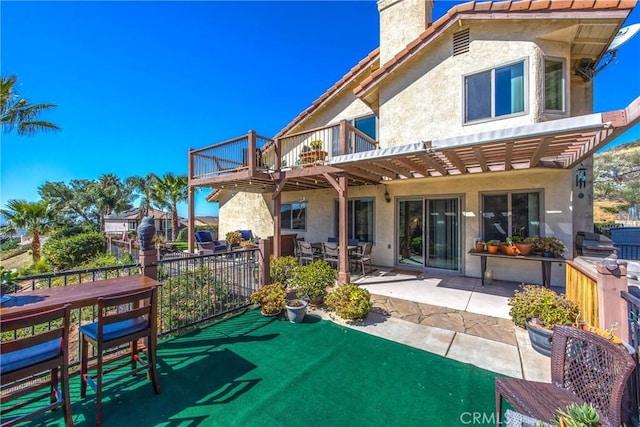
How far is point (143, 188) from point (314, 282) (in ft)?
104

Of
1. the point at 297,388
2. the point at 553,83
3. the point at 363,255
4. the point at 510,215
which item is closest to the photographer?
the point at 297,388

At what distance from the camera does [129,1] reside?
7.24 m

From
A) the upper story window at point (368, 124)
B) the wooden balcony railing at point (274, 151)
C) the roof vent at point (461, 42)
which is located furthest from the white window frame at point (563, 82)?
the upper story window at point (368, 124)

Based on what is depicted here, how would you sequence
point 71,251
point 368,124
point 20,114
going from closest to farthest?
point 368,124 → point 20,114 → point 71,251

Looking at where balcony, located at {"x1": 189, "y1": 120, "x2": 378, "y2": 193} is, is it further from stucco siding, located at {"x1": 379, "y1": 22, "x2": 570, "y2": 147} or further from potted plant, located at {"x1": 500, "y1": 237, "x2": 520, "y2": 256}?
potted plant, located at {"x1": 500, "y1": 237, "x2": 520, "y2": 256}

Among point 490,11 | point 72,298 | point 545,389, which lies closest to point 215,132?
point 490,11

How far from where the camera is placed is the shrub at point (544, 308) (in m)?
3.70

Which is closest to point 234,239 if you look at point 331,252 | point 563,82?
point 331,252

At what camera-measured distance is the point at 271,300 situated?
16.3ft

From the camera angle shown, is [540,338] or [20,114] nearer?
[540,338]

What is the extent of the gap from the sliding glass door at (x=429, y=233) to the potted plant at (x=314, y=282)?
167 inches

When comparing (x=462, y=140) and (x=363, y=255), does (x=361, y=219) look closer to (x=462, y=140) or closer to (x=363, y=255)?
(x=363, y=255)

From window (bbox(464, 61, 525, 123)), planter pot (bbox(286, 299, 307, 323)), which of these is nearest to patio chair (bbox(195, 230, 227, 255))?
planter pot (bbox(286, 299, 307, 323))

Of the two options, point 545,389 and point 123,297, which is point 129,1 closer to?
point 123,297
